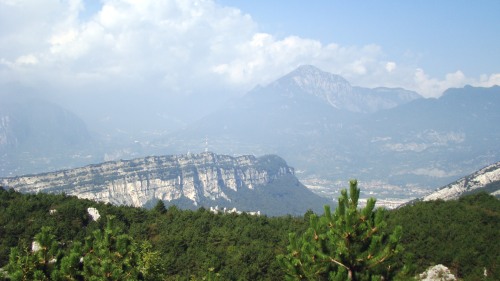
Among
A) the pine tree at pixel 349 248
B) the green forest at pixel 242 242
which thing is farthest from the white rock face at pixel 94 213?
the pine tree at pixel 349 248

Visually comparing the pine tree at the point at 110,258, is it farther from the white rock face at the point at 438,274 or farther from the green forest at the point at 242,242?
the white rock face at the point at 438,274

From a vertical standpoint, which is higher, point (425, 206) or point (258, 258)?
point (425, 206)

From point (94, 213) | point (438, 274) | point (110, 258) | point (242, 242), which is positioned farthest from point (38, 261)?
point (94, 213)

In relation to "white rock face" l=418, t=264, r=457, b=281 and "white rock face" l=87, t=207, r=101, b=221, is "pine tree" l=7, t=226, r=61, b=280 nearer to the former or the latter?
"white rock face" l=418, t=264, r=457, b=281

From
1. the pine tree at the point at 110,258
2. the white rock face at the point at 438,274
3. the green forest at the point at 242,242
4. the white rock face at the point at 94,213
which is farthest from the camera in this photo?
the white rock face at the point at 94,213

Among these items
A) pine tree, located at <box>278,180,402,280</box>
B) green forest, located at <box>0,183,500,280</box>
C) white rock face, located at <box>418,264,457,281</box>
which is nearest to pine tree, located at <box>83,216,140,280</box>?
green forest, located at <box>0,183,500,280</box>

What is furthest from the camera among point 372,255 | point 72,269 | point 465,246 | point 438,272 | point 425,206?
point 425,206

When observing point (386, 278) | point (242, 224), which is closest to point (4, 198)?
point (242, 224)

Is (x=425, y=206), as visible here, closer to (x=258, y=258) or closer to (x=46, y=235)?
(x=258, y=258)
